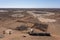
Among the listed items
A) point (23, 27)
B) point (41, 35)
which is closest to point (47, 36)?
point (41, 35)

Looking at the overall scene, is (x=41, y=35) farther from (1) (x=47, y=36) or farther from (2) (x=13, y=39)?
(2) (x=13, y=39)

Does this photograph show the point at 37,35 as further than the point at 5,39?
Yes

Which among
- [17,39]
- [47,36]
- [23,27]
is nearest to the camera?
[17,39]

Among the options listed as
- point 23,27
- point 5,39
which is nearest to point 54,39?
point 5,39

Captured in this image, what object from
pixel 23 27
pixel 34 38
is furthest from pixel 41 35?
pixel 23 27

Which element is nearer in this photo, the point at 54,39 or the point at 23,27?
the point at 54,39

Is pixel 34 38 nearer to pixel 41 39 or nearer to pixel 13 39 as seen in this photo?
pixel 41 39

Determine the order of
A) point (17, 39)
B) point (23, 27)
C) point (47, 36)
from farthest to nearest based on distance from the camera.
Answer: point (23, 27) → point (47, 36) → point (17, 39)

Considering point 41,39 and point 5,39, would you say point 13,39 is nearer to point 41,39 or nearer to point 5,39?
point 5,39
